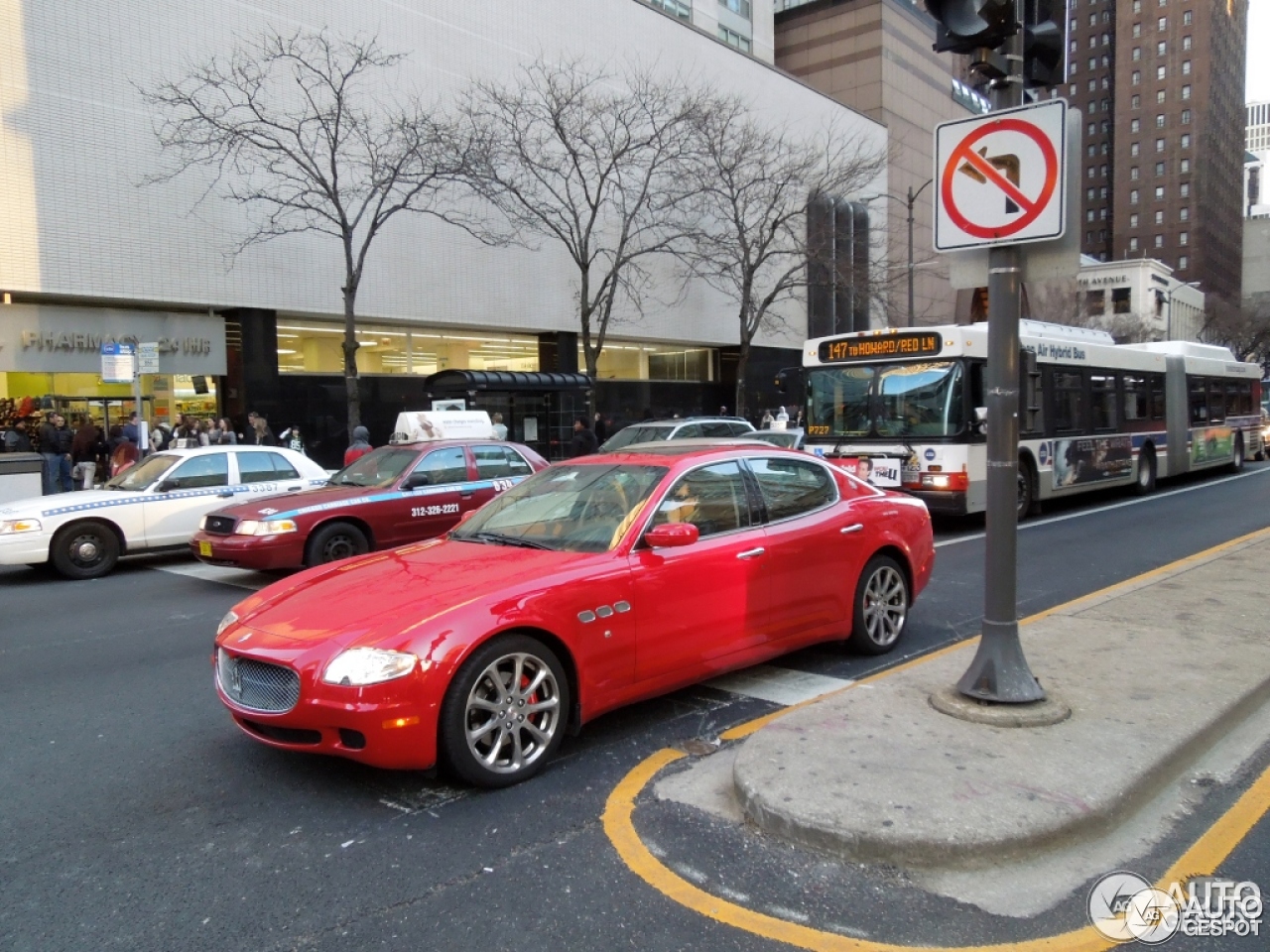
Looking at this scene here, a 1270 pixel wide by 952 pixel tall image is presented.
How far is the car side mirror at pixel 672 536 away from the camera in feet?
15.3

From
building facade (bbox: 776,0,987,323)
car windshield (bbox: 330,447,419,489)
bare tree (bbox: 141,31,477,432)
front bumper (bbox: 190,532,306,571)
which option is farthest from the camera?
building facade (bbox: 776,0,987,323)

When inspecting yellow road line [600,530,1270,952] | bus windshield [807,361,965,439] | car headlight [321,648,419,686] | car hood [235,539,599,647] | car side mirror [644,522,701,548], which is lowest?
yellow road line [600,530,1270,952]

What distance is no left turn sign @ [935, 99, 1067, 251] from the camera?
4.46m

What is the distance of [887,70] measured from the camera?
48.7 meters

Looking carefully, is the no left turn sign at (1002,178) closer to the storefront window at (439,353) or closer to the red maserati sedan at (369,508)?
the red maserati sedan at (369,508)

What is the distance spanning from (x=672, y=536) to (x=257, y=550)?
6.36m

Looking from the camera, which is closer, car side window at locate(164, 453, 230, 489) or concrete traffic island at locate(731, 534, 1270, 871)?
concrete traffic island at locate(731, 534, 1270, 871)

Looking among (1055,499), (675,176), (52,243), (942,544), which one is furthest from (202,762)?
(675,176)

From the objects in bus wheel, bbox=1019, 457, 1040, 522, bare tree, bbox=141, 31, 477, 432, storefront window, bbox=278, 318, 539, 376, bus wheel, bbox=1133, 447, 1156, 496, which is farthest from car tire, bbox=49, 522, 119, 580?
bus wheel, bbox=1133, 447, 1156, 496

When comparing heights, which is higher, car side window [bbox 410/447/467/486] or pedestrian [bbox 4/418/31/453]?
pedestrian [bbox 4/418/31/453]

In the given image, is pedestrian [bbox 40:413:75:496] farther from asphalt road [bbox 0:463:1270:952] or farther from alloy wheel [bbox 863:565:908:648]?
alloy wheel [bbox 863:565:908:648]

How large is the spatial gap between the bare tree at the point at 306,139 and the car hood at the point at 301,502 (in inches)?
412

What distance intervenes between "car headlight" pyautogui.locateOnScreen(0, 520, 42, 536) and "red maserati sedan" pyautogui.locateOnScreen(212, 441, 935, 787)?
7239 mm

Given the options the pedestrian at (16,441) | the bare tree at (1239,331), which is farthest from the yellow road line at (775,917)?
the bare tree at (1239,331)
